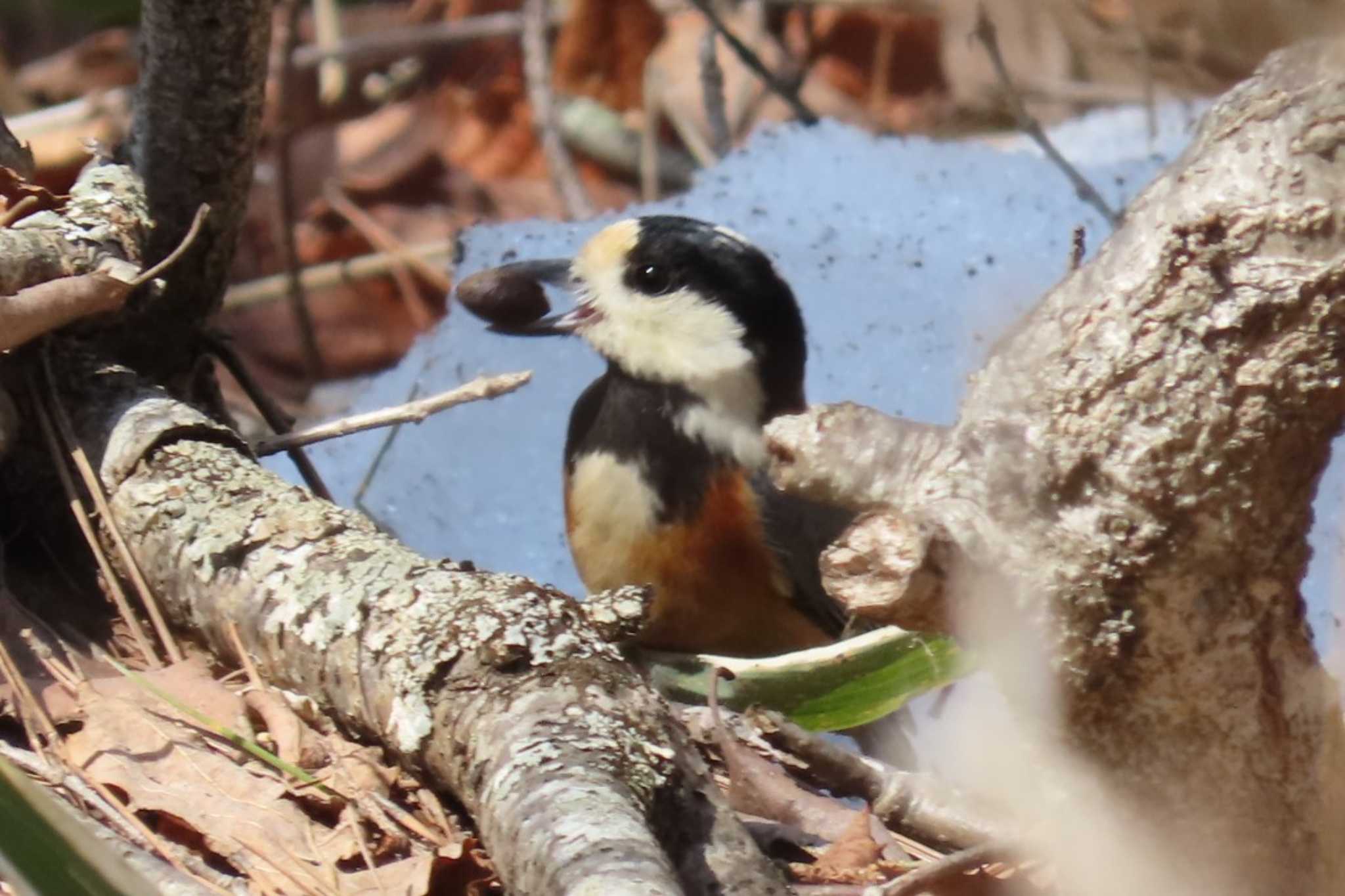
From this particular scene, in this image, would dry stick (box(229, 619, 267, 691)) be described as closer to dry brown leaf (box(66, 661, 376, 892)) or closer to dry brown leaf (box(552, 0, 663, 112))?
dry brown leaf (box(66, 661, 376, 892))

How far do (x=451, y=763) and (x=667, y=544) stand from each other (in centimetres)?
75

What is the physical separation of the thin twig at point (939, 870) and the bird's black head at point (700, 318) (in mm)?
903

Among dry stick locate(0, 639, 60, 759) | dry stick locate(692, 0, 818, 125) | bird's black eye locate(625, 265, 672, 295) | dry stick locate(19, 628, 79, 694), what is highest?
dry stick locate(692, 0, 818, 125)

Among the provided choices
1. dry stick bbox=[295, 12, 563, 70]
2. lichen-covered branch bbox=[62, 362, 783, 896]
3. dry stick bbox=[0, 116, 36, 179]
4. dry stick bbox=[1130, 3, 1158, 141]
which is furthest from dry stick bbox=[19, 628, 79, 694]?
dry stick bbox=[295, 12, 563, 70]

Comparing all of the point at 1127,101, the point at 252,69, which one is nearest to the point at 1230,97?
the point at 252,69

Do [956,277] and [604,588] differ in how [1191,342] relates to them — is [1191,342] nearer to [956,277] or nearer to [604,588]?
[604,588]

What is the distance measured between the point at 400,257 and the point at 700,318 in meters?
2.54

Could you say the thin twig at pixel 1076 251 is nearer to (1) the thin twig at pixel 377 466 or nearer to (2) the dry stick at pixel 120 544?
(2) the dry stick at pixel 120 544

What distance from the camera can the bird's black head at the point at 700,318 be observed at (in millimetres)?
2295

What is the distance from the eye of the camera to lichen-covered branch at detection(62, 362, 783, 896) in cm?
130

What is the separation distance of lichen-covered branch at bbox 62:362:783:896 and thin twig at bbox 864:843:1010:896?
0.11 meters

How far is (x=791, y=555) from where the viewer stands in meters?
Answer: 2.25

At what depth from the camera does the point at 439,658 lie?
4.91ft

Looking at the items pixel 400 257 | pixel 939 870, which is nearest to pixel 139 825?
pixel 939 870
